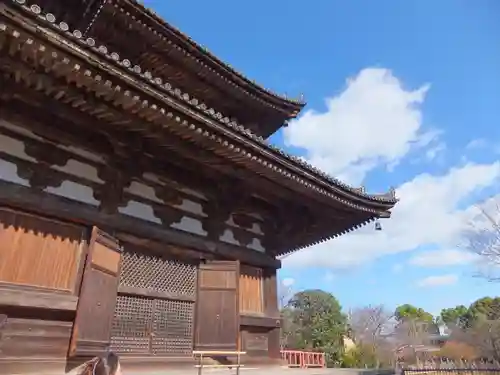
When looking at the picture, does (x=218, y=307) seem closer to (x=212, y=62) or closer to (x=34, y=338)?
(x=34, y=338)

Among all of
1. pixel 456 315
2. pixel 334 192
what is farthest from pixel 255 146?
pixel 456 315

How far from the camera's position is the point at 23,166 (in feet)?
18.3

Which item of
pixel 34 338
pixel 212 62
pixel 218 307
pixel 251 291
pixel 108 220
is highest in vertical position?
pixel 212 62

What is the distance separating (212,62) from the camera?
30.3 feet

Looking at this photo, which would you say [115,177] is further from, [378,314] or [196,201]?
[378,314]

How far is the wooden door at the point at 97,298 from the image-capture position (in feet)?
17.8

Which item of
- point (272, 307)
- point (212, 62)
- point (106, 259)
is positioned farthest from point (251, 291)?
point (212, 62)

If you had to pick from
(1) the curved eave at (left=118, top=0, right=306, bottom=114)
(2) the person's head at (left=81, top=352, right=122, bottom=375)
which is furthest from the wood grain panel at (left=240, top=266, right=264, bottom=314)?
(2) the person's head at (left=81, top=352, right=122, bottom=375)

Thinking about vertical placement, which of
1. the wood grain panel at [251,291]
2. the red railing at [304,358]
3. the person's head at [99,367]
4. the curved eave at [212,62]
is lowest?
the person's head at [99,367]

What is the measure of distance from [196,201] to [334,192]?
2753 mm

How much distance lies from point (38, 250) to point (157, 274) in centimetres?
215

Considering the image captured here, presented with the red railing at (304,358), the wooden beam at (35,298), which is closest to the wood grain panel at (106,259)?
the wooden beam at (35,298)

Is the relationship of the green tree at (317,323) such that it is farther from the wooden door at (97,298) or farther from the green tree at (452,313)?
the green tree at (452,313)

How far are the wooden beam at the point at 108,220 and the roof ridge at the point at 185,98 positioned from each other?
7.41 ft
